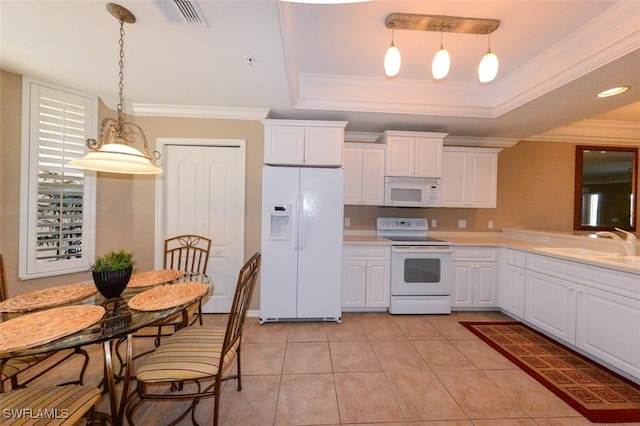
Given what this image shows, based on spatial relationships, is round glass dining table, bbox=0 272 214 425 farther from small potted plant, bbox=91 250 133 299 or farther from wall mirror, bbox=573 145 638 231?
wall mirror, bbox=573 145 638 231

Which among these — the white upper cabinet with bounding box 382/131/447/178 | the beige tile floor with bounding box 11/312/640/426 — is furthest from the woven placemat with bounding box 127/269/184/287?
the white upper cabinet with bounding box 382/131/447/178

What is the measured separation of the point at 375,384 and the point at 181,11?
9.42ft

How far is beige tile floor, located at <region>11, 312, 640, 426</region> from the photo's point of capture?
5.65ft

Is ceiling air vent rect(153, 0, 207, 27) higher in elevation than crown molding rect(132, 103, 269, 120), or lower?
higher

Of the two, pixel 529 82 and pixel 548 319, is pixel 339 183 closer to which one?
pixel 529 82

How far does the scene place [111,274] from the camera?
162 centimetres

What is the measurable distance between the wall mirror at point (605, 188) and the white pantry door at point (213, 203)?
16.4ft

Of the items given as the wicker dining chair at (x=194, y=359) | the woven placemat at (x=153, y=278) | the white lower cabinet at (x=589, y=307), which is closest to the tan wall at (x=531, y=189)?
the white lower cabinet at (x=589, y=307)

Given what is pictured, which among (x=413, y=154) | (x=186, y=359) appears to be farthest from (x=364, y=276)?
(x=186, y=359)

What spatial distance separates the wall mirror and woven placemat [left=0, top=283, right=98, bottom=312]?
234 inches

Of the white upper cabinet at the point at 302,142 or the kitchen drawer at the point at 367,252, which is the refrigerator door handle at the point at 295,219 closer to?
the white upper cabinet at the point at 302,142

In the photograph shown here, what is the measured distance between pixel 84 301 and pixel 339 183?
7.68ft

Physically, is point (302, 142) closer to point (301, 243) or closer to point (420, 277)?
point (301, 243)

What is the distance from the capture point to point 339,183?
299cm
